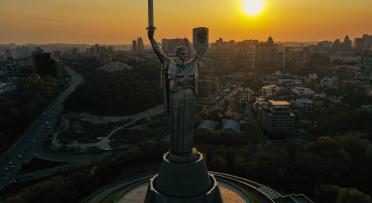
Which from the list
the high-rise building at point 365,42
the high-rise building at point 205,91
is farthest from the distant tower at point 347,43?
the high-rise building at point 205,91

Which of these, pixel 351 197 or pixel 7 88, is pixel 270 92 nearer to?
pixel 351 197

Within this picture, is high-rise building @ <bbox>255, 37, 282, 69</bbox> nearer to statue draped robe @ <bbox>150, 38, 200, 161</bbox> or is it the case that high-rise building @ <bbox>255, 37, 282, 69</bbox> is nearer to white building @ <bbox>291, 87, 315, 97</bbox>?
white building @ <bbox>291, 87, 315, 97</bbox>

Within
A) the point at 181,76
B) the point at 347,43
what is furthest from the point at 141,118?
the point at 347,43

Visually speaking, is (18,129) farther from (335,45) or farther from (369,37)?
(369,37)

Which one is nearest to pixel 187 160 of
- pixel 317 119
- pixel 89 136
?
pixel 89 136

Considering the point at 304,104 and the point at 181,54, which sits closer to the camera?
the point at 181,54

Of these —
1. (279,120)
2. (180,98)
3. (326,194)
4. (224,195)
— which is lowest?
(326,194)

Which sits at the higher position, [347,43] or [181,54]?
[347,43]
